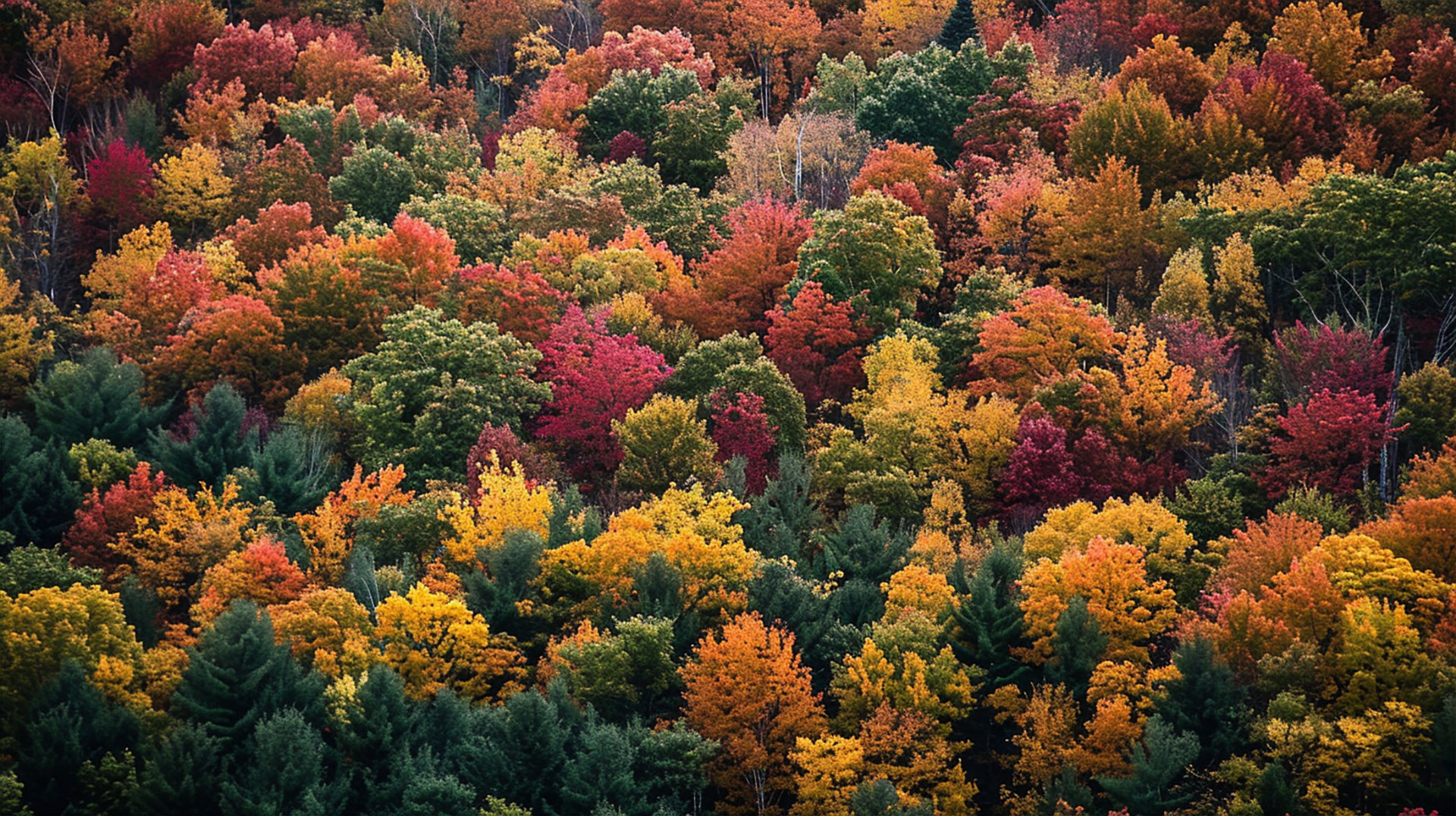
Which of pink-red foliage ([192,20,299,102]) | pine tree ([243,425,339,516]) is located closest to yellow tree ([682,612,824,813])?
pine tree ([243,425,339,516])

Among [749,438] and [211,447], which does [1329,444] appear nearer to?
[749,438]

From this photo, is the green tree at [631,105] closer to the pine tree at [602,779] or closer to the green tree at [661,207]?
the green tree at [661,207]

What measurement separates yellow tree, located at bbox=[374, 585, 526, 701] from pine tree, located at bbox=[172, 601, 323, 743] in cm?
285

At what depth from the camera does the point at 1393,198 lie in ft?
273

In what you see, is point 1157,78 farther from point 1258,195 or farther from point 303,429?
point 303,429

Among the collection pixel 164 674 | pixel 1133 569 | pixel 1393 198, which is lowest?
pixel 164 674

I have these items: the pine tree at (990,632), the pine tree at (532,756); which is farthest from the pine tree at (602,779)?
the pine tree at (990,632)

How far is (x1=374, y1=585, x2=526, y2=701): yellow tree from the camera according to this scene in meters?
71.8

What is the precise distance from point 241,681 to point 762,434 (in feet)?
73.5

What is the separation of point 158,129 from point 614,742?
62.0m

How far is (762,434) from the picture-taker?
82625 mm

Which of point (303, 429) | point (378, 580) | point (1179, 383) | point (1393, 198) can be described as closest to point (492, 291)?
point (303, 429)

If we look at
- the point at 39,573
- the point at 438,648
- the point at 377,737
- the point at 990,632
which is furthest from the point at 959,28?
the point at 377,737

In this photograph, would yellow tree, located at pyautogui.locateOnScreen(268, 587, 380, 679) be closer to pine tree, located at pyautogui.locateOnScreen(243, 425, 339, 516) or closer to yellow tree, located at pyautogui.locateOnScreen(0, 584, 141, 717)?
yellow tree, located at pyautogui.locateOnScreen(0, 584, 141, 717)
